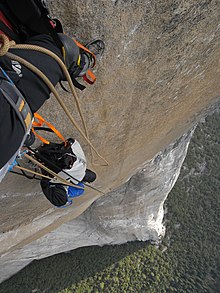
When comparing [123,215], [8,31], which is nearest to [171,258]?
[123,215]

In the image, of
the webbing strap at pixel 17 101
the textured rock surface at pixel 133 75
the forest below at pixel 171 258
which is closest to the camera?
the webbing strap at pixel 17 101

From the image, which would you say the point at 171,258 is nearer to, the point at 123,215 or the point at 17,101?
the point at 123,215

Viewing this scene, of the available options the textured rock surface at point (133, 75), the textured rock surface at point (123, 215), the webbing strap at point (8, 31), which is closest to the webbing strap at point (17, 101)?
the webbing strap at point (8, 31)

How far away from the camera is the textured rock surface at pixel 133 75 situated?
2553 millimetres

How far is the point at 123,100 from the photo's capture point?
136 inches

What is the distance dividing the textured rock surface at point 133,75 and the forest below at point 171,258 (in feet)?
30.0

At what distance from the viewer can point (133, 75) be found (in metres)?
3.17

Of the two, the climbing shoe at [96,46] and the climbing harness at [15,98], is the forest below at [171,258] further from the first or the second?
the climbing harness at [15,98]

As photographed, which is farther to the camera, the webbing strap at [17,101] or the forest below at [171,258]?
the forest below at [171,258]

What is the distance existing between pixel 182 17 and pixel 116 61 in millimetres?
662

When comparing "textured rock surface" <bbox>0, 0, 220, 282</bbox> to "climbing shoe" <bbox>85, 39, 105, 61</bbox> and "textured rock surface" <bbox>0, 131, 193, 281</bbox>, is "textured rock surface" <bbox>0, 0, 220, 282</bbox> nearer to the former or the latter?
"climbing shoe" <bbox>85, 39, 105, 61</bbox>

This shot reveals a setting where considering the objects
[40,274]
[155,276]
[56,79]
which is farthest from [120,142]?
[155,276]

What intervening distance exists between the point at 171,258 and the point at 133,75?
13.7 metres

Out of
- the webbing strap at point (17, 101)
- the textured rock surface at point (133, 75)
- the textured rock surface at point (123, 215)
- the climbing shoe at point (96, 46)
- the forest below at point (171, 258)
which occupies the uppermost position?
the webbing strap at point (17, 101)
